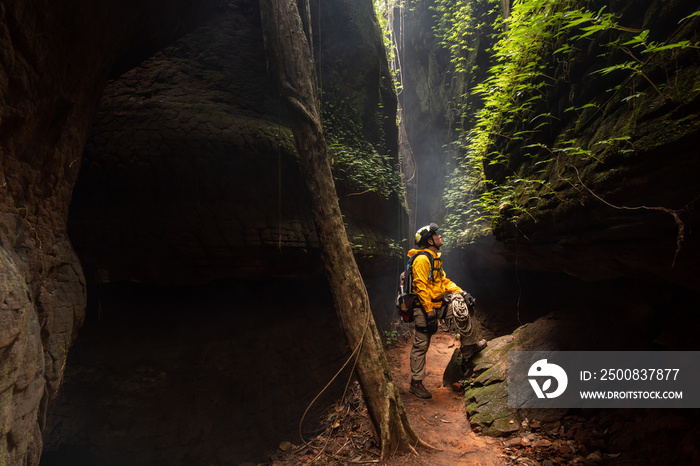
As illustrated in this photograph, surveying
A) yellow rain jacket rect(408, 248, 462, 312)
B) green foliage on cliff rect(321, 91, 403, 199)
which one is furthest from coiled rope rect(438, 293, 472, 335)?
green foliage on cliff rect(321, 91, 403, 199)

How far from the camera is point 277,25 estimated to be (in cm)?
477

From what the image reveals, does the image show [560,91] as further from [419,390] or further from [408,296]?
[419,390]

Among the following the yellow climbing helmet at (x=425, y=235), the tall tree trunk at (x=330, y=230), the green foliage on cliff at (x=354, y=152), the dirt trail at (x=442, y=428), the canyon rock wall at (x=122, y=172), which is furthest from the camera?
the green foliage on cliff at (x=354, y=152)

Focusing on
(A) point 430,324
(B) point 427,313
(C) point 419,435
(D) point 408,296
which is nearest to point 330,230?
(D) point 408,296

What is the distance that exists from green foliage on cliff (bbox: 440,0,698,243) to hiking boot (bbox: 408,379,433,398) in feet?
9.77

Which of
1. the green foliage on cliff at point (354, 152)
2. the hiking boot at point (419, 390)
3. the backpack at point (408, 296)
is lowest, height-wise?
the hiking boot at point (419, 390)

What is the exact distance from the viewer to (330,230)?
4117mm

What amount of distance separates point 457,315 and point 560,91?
3531 millimetres

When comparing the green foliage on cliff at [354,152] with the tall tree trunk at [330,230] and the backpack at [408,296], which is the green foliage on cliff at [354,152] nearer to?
the tall tree trunk at [330,230]

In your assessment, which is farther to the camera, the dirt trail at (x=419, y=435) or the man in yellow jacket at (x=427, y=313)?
the man in yellow jacket at (x=427, y=313)

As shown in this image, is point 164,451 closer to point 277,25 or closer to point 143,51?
point 143,51

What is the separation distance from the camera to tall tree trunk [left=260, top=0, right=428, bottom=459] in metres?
3.51

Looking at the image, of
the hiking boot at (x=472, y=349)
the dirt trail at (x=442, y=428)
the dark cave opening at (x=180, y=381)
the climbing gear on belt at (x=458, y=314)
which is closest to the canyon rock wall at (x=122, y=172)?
the dark cave opening at (x=180, y=381)

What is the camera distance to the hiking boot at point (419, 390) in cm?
501
